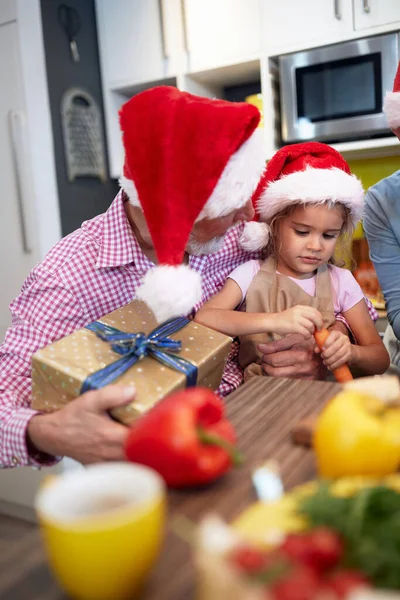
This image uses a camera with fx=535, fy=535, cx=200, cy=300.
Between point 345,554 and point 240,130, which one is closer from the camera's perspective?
point 345,554

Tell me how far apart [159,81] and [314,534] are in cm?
250

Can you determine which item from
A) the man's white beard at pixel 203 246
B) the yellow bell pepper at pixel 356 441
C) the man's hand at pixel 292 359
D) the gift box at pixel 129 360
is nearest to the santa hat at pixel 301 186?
A: the man's white beard at pixel 203 246

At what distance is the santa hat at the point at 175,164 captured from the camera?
859 mm

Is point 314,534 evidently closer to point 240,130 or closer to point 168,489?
point 168,489

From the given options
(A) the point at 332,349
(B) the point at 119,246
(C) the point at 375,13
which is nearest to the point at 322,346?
(A) the point at 332,349

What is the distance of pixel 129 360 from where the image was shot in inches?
32.1

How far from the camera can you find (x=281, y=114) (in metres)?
2.28

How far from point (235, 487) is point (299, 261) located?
2.61 feet

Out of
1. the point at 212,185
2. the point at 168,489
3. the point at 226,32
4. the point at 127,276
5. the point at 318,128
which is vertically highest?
the point at 226,32

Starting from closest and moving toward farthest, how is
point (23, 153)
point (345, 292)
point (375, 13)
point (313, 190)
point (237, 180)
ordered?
point (237, 180)
point (313, 190)
point (345, 292)
point (375, 13)
point (23, 153)

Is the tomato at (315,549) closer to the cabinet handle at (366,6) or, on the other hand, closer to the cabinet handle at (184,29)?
the cabinet handle at (366,6)

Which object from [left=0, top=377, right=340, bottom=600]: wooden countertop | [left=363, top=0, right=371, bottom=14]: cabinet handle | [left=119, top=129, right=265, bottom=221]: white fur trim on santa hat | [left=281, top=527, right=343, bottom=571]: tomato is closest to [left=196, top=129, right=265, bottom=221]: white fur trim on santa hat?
[left=119, top=129, right=265, bottom=221]: white fur trim on santa hat

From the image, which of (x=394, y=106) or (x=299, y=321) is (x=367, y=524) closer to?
(x=299, y=321)

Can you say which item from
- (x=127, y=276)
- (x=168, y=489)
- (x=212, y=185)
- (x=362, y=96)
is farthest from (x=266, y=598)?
(x=362, y=96)
